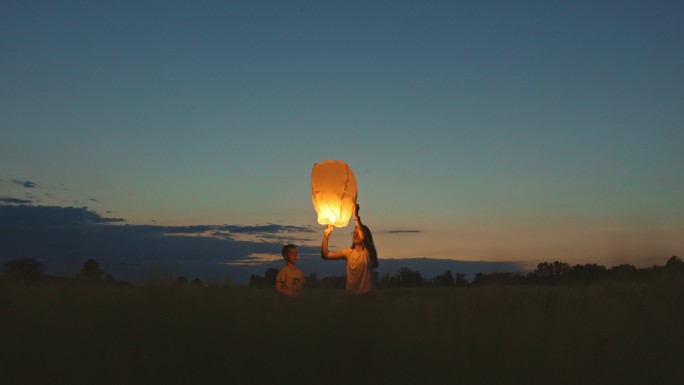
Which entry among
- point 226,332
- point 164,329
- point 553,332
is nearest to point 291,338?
point 226,332

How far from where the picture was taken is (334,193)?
11758 mm

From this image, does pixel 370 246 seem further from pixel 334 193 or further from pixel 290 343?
pixel 290 343

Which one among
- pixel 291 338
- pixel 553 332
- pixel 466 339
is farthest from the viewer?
pixel 553 332

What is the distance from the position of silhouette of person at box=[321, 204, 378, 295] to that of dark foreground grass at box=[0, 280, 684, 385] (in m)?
3.96

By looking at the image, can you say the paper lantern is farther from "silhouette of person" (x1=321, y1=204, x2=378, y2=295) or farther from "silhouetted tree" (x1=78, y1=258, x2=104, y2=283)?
"silhouetted tree" (x1=78, y1=258, x2=104, y2=283)

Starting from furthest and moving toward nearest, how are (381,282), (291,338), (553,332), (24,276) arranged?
(381,282)
(24,276)
(553,332)
(291,338)

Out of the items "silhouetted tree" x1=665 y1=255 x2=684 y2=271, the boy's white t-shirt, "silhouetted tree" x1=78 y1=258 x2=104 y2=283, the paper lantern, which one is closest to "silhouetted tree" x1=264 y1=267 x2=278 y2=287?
the boy's white t-shirt

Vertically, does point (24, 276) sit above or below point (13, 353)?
above

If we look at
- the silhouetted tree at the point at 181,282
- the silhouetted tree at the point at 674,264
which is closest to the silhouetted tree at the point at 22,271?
the silhouetted tree at the point at 181,282

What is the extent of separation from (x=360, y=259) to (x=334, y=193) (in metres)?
1.47

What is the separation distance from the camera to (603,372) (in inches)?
221

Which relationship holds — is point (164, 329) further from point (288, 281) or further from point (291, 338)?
point (288, 281)

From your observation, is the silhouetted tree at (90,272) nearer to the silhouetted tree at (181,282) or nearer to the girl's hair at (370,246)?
the silhouetted tree at (181,282)

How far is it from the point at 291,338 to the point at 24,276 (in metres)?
3.53
